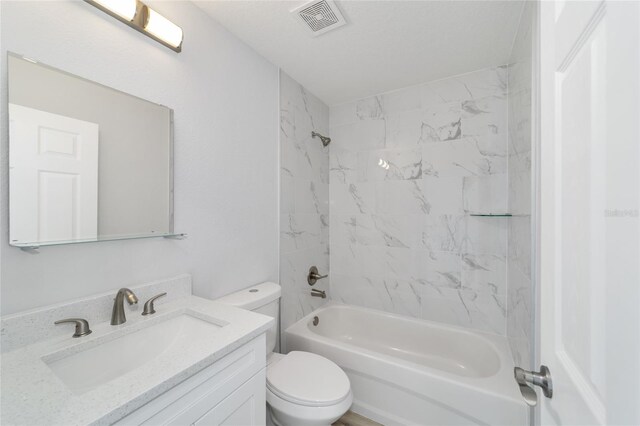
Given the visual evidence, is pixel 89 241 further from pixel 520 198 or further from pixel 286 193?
pixel 520 198

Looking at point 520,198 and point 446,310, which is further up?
point 520,198

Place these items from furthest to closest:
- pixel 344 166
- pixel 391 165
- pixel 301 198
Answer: pixel 344 166
pixel 391 165
pixel 301 198

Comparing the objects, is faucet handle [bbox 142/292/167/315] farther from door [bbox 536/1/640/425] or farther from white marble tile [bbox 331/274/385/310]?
white marble tile [bbox 331/274/385/310]

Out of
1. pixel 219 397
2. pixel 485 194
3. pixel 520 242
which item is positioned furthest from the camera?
pixel 485 194

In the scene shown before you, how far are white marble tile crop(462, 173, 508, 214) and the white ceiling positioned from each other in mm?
843

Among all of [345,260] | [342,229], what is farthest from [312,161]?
[345,260]

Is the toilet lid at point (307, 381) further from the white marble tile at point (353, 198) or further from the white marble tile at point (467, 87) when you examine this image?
the white marble tile at point (467, 87)

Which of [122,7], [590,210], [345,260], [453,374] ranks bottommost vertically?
[453,374]

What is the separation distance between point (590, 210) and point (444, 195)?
5.60 ft

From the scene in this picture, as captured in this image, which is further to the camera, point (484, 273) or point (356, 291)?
point (356, 291)

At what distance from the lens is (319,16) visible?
4.45 feet

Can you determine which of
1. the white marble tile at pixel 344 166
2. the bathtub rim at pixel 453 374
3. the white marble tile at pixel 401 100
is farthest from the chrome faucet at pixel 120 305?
the white marble tile at pixel 401 100

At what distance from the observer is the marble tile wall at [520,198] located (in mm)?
1210

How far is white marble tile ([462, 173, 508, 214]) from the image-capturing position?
1.84m
